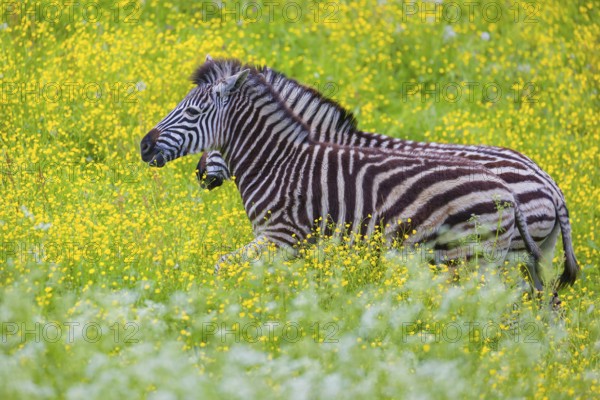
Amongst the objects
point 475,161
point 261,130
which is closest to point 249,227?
point 261,130

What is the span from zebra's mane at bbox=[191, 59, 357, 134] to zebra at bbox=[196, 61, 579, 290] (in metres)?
0.01

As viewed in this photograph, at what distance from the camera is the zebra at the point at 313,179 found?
23.0ft

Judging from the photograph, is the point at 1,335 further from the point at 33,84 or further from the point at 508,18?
Answer: the point at 508,18

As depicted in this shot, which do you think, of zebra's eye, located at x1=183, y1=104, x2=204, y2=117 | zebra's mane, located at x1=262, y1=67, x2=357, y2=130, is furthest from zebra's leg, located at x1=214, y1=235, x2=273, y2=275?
zebra's mane, located at x1=262, y1=67, x2=357, y2=130

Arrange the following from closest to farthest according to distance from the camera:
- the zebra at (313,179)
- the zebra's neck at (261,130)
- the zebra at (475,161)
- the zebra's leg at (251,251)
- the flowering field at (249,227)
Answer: the flowering field at (249,227)
the zebra at (313,179)
the zebra's leg at (251,251)
the zebra at (475,161)
the zebra's neck at (261,130)

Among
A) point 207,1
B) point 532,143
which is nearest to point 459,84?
point 532,143

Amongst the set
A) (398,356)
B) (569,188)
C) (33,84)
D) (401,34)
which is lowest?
(398,356)

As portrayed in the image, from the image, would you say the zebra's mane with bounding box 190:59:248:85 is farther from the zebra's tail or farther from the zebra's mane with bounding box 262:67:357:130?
the zebra's tail

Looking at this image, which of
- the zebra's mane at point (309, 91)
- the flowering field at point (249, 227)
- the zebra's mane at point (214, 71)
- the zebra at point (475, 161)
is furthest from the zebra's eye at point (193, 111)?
the flowering field at point (249, 227)

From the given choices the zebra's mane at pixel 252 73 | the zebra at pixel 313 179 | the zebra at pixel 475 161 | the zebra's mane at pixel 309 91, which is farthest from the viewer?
the zebra's mane at pixel 309 91

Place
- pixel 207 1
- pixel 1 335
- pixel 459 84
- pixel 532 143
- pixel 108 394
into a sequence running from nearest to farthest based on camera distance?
pixel 108 394 → pixel 1 335 → pixel 532 143 → pixel 459 84 → pixel 207 1

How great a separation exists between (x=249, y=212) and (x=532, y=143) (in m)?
4.96

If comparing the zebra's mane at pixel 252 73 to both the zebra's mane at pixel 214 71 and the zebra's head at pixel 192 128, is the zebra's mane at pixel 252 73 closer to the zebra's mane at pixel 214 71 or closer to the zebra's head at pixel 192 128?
the zebra's mane at pixel 214 71

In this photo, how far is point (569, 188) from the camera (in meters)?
10.1
